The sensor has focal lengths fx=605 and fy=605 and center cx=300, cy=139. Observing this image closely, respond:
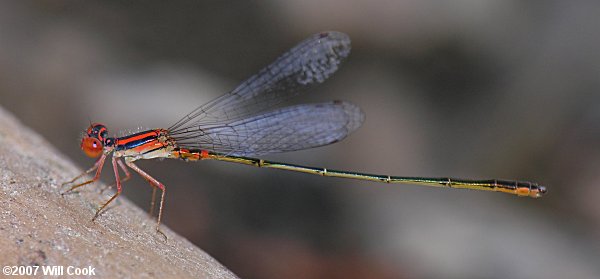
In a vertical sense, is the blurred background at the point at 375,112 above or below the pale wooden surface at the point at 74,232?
above

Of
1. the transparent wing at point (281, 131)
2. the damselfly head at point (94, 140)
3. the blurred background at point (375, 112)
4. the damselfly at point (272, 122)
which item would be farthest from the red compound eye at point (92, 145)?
the blurred background at point (375, 112)

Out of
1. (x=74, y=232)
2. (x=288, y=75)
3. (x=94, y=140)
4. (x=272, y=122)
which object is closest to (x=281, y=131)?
(x=272, y=122)

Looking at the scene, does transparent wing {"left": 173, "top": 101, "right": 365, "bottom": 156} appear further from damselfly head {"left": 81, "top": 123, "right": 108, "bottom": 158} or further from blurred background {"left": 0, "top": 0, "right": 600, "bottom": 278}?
blurred background {"left": 0, "top": 0, "right": 600, "bottom": 278}

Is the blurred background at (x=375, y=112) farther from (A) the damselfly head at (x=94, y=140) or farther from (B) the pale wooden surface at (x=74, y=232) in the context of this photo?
(B) the pale wooden surface at (x=74, y=232)

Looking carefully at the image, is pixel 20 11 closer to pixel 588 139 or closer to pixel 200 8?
pixel 200 8

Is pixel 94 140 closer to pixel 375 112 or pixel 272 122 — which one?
pixel 272 122

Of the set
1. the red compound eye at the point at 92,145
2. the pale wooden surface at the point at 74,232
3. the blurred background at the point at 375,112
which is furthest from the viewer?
the blurred background at the point at 375,112

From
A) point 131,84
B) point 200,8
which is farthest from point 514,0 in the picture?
point 131,84
